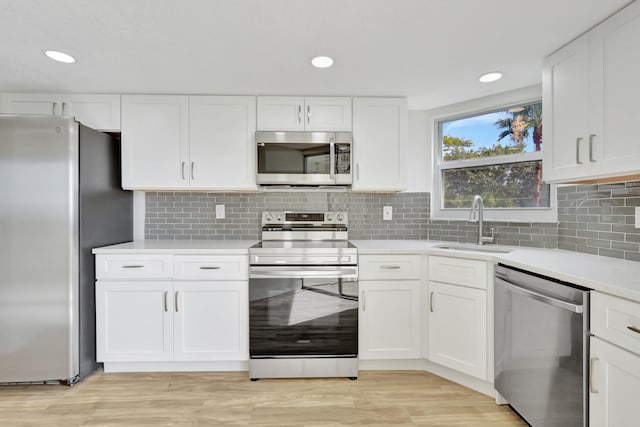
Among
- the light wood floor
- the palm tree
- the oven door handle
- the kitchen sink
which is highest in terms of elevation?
the palm tree

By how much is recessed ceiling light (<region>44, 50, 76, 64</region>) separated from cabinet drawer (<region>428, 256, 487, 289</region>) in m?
2.68

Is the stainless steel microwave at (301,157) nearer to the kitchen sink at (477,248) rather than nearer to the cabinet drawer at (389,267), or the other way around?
the cabinet drawer at (389,267)

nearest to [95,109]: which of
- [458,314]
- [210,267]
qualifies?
[210,267]

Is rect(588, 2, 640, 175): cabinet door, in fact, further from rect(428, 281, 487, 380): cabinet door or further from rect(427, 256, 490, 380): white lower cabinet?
rect(428, 281, 487, 380): cabinet door

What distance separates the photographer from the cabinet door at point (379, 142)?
2.57m

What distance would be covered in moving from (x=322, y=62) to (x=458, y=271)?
5.32ft

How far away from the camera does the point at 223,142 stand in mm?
2549

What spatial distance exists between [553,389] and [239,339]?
1.85 m

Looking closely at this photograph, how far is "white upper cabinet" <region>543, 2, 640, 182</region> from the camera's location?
1439 mm

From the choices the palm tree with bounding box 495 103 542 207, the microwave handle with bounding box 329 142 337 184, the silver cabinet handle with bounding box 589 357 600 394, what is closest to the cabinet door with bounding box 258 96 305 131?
the microwave handle with bounding box 329 142 337 184

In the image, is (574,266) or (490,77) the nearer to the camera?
(574,266)

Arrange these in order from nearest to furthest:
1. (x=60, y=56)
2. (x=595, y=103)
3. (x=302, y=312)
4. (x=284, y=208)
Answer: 1. (x=595, y=103)
2. (x=60, y=56)
3. (x=302, y=312)
4. (x=284, y=208)

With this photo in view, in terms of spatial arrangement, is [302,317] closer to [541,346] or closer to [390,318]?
[390,318]

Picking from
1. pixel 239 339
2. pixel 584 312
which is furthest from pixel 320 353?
pixel 584 312
